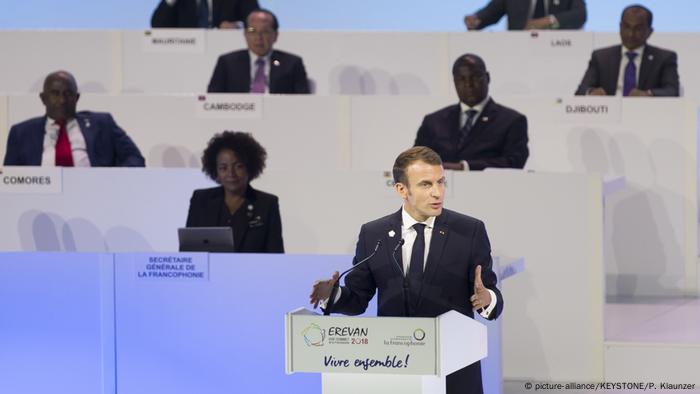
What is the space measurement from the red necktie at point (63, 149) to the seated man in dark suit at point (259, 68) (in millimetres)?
1172

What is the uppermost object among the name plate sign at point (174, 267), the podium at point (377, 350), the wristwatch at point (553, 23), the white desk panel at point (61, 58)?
the wristwatch at point (553, 23)

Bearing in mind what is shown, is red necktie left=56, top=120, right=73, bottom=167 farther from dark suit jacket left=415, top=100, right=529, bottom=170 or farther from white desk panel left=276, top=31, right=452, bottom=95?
white desk panel left=276, top=31, right=452, bottom=95

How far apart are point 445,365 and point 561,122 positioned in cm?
359

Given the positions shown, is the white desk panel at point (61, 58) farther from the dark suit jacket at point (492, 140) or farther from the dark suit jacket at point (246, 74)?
the dark suit jacket at point (492, 140)

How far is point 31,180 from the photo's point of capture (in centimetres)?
575

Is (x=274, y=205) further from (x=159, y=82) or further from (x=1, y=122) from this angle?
(x=159, y=82)

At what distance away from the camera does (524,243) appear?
5.30m

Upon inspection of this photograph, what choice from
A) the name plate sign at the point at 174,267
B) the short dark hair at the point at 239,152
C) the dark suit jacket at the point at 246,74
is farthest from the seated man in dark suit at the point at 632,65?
the name plate sign at the point at 174,267

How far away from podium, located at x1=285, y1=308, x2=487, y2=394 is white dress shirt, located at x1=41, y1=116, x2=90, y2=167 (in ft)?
10.9

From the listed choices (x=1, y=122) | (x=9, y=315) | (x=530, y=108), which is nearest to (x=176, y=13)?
(x=1, y=122)

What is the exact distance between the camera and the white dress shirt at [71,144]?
20.2 ft

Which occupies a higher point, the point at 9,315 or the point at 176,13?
the point at 176,13

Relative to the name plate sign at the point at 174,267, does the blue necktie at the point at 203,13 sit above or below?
above

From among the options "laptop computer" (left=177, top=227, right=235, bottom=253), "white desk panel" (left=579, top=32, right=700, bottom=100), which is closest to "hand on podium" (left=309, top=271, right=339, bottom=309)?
"laptop computer" (left=177, top=227, right=235, bottom=253)
